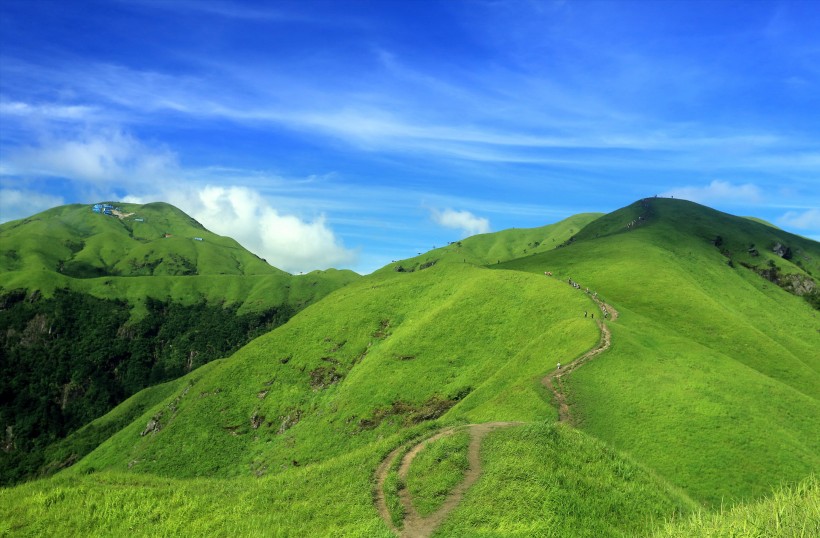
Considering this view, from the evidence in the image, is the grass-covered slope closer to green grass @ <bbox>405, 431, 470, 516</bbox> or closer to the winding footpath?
the winding footpath

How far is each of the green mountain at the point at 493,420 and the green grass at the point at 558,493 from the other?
159mm

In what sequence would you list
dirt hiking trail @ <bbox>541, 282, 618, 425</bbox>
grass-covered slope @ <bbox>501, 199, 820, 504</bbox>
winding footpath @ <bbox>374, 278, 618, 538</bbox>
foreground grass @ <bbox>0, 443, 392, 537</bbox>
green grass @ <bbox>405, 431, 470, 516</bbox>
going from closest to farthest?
foreground grass @ <bbox>0, 443, 392, 537</bbox>
winding footpath @ <bbox>374, 278, 618, 538</bbox>
green grass @ <bbox>405, 431, 470, 516</bbox>
grass-covered slope @ <bbox>501, 199, 820, 504</bbox>
dirt hiking trail @ <bbox>541, 282, 618, 425</bbox>

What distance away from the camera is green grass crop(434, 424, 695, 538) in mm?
26297

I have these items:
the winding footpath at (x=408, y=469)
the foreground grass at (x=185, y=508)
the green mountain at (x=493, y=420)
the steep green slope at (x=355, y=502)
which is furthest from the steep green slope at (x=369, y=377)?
the foreground grass at (x=185, y=508)

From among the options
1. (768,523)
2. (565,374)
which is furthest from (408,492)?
(565,374)

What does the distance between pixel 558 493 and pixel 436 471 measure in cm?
991

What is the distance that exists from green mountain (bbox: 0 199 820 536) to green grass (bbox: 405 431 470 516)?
157mm

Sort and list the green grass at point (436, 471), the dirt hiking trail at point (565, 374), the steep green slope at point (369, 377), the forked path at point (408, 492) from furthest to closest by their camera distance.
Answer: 1. the steep green slope at point (369, 377)
2. the dirt hiking trail at point (565, 374)
3. the green grass at point (436, 471)
4. the forked path at point (408, 492)

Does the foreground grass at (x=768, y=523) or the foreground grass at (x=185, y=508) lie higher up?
the foreground grass at (x=768, y=523)

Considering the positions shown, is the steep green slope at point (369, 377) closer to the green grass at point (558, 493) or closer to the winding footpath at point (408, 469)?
the winding footpath at point (408, 469)

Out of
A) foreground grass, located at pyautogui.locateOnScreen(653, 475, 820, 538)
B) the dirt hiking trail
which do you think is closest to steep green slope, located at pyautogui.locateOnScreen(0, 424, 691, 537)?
foreground grass, located at pyautogui.locateOnScreen(653, 475, 820, 538)

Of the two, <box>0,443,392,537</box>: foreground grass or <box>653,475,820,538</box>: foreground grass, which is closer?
<box>653,475,820,538</box>: foreground grass

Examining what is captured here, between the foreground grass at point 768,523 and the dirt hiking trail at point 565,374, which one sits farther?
the dirt hiking trail at point 565,374

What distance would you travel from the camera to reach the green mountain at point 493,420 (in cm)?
2877
